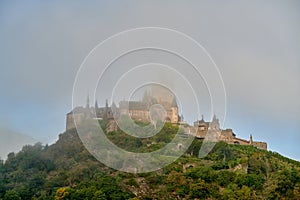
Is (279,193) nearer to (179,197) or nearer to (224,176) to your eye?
(224,176)

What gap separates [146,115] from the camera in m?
50.8

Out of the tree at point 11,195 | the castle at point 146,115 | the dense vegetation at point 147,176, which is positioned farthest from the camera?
the castle at point 146,115

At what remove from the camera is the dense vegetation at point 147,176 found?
33.8m

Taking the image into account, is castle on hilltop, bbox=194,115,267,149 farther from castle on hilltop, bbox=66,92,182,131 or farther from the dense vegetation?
the dense vegetation

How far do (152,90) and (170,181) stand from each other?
15.6 m

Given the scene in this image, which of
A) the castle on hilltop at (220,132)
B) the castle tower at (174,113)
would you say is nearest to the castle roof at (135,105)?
the castle tower at (174,113)

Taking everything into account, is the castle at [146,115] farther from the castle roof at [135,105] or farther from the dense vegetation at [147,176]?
the dense vegetation at [147,176]

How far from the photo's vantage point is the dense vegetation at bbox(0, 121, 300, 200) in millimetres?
33750

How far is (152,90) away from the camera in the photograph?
163ft

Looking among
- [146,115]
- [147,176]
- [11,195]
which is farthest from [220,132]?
[11,195]

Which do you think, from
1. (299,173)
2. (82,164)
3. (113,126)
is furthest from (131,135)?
(299,173)

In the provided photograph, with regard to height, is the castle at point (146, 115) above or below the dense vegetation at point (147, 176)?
above

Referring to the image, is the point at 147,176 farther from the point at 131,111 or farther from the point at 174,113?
the point at 174,113

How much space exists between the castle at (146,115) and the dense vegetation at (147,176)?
3593 millimetres
